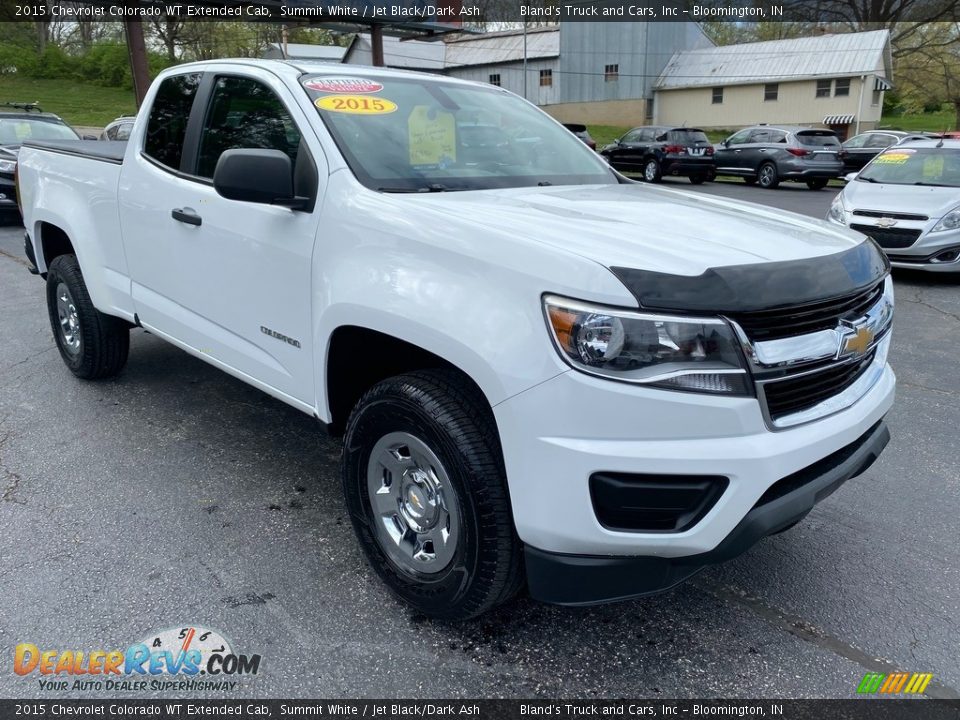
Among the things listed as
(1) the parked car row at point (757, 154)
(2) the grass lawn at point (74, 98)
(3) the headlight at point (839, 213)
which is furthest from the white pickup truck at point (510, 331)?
(2) the grass lawn at point (74, 98)

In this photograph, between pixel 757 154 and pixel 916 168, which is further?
pixel 757 154

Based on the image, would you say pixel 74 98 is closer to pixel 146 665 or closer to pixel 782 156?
pixel 782 156

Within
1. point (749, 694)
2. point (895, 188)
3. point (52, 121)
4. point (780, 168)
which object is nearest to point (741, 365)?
point (749, 694)

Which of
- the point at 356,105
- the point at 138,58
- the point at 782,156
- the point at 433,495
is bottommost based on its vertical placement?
the point at 782,156

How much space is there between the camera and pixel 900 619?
106 inches

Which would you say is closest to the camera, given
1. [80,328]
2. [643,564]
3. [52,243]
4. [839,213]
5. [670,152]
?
[643,564]

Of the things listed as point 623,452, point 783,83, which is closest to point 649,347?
Result: point 623,452

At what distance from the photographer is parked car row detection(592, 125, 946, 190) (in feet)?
68.3

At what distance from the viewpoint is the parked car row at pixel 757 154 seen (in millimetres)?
20812

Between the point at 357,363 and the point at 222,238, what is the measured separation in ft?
2.96

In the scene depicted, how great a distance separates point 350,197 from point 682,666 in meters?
1.91

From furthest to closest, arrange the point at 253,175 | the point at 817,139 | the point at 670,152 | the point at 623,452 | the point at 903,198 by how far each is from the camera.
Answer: the point at 670,152 → the point at 817,139 → the point at 903,198 → the point at 253,175 → the point at 623,452

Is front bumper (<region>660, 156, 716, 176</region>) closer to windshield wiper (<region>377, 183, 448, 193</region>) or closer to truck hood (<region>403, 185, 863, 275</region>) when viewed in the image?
truck hood (<region>403, 185, 863, 275</region>)

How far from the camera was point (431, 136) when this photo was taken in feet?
10.5
